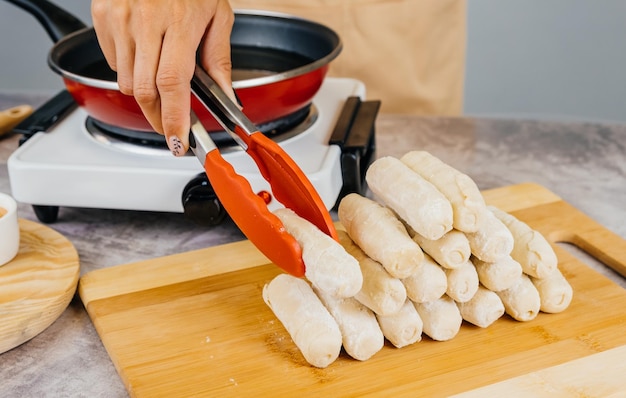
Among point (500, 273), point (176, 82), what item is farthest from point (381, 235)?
point (176, 82)

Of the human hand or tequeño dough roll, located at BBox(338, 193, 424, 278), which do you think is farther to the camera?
the human hand

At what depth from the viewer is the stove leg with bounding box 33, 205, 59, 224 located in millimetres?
1499

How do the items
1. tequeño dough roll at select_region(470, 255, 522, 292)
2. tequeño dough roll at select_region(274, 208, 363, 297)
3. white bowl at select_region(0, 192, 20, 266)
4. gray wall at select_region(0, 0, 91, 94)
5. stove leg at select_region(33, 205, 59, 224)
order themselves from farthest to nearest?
1. gray wall at select_region(0, 0, 91, 94)
2. stove leg at select_region(33, 205, 59, 224)
3. white bowl at select_region(0, 192, 20, 266)
4. tequeño dough roll at select_region(470, 255, 522, 292)
5. tequeño dough roll at select_region(274, 208, 363, 297)

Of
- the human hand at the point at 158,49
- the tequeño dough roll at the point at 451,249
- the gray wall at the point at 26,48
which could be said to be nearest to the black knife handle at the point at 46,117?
the human hand at the point at 158,49

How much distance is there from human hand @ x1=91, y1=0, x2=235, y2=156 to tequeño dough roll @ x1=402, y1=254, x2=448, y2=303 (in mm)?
414

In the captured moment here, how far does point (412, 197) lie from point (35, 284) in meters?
0.62

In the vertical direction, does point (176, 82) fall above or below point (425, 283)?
above

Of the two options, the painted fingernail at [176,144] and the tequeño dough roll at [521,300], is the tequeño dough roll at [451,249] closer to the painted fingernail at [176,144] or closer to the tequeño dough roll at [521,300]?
the tequeño dough roll at [521,300]

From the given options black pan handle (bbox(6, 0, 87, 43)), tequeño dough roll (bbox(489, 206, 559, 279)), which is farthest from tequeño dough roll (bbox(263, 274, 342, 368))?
black pan handle (bbox(6, 0, 87, 43))

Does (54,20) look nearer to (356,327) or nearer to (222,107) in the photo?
(222,107)

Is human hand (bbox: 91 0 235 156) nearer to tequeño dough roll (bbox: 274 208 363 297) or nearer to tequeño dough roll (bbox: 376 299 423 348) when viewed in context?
tequeño dough roll (bbox: 274 208 363 297)

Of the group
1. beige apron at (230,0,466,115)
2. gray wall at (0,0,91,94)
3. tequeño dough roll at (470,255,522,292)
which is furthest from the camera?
gray wall at (0,0,91,94)

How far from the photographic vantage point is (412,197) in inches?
43.1

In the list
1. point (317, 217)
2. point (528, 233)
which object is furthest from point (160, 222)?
point (528, 233)
